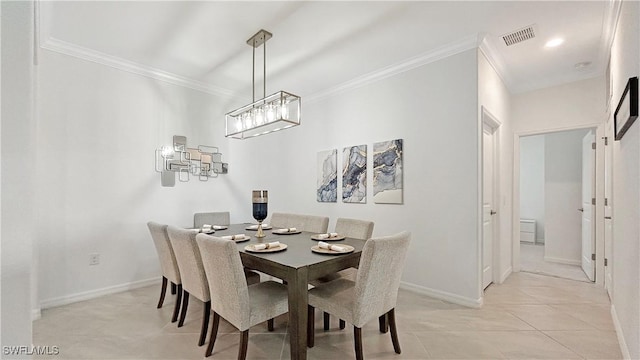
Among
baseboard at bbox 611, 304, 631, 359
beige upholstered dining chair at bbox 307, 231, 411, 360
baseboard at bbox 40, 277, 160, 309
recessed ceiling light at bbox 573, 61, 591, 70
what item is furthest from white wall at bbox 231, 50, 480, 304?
baseboard at bbox 40, 277, 160, 309

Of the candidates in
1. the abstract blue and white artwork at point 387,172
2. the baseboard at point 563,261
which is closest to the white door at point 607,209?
the baseboard at point 563,261

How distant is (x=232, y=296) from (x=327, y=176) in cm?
264

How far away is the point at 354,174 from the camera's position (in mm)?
3807

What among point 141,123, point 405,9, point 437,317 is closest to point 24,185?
point 405,9

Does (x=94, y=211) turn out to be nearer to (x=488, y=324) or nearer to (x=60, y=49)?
(x=60, y=49)

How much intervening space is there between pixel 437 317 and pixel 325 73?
309 centimetres

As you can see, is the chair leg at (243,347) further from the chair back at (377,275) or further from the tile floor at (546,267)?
the tile floor at (546,267)

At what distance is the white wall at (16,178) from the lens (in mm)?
492

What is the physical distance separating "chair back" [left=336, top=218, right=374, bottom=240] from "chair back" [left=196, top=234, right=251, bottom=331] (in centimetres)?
132

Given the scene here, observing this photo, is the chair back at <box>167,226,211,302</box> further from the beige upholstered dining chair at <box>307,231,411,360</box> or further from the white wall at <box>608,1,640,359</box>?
the white wall at <box>608,1,640,359</box>

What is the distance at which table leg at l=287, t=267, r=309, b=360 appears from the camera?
1.64 meters

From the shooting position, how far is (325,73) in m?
3.68

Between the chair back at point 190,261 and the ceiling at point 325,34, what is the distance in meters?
1.90

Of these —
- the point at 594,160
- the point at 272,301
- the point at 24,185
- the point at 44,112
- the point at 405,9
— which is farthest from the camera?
the point at 594,160
